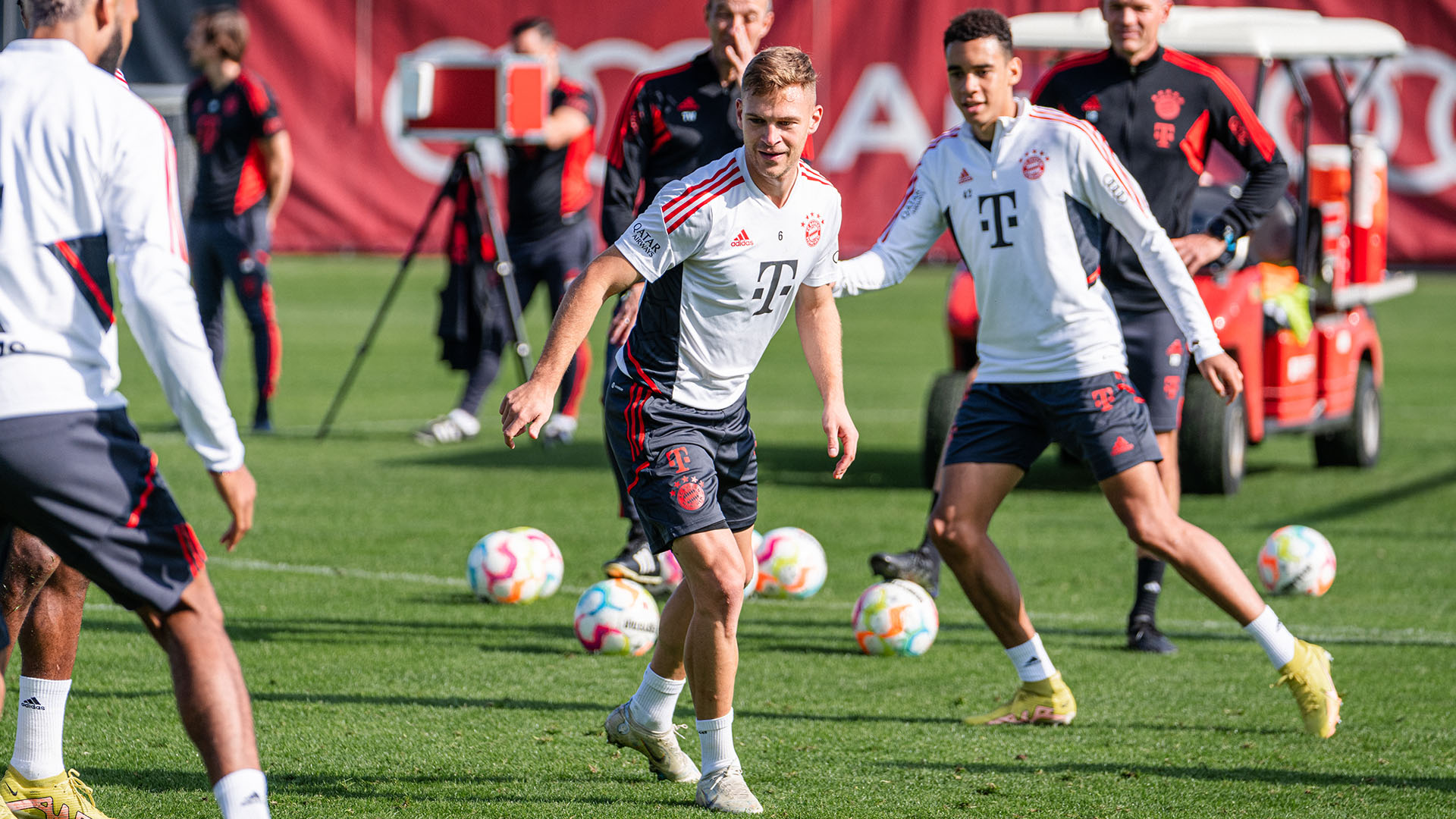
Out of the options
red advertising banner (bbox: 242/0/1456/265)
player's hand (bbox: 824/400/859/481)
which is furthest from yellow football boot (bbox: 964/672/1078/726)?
red advertising banner (bbox: 242/0/1456/265)

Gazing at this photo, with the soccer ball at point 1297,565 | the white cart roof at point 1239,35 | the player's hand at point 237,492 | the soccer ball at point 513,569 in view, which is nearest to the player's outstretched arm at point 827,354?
the player's hand at point 237,492

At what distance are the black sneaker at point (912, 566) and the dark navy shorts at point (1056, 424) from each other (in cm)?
145

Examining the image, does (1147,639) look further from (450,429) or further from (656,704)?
(450,429)

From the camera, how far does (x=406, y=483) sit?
396 inches

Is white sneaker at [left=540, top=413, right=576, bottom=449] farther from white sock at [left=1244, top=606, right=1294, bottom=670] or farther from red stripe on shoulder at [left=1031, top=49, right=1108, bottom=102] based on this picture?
white sock at [left=1244, top=606, right=1294, bottom=670]

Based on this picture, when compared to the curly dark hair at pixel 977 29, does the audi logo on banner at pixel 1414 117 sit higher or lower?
lower

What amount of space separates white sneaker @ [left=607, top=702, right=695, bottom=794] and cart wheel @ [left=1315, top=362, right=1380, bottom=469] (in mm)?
7259

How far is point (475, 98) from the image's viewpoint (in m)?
11.9

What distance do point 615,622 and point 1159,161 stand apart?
2.55 metres

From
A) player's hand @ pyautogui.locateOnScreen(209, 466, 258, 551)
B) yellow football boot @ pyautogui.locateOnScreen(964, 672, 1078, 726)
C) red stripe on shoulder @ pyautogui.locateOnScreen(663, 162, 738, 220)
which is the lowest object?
yellow football boot @ pyautogui.locateOnScreen(964, 672, 1078, 726)

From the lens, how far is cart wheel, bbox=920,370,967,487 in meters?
9.55

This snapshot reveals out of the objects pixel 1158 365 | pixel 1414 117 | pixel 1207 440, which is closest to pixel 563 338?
pixel 1158 365

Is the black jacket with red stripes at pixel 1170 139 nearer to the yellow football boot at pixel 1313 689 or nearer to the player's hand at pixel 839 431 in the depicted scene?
the yellow football boot at pixel 1313 689

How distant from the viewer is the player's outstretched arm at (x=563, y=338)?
13.8 feet
